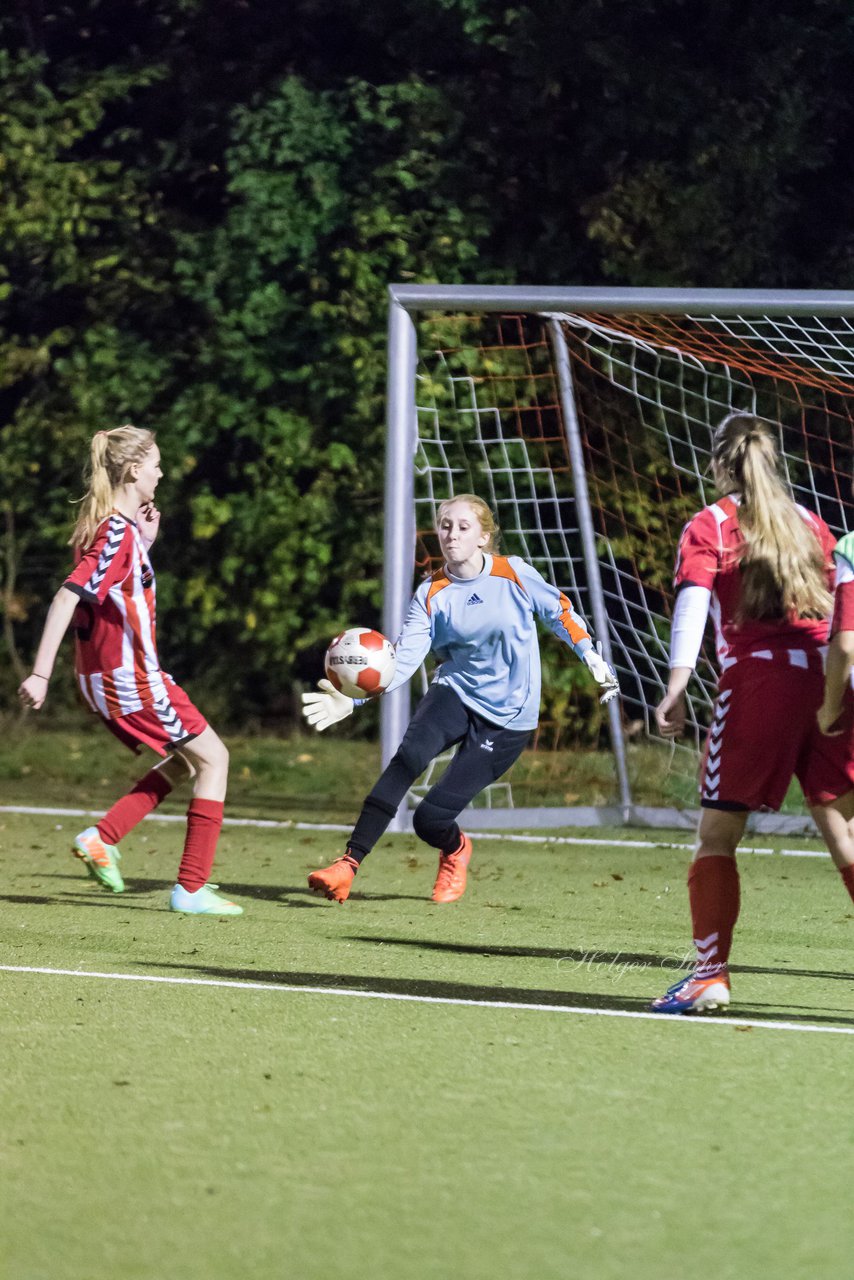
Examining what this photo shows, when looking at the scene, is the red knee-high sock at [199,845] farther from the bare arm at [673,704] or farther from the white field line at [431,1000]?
the bare arm at [673,704]

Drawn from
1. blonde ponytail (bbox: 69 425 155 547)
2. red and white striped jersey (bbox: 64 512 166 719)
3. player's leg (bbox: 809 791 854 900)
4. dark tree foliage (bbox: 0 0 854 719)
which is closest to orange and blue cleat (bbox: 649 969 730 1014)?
player's leg (bbox: 809 791 854 900)

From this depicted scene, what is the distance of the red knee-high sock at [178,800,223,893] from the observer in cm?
683

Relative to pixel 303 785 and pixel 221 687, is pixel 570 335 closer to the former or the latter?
pixel 303 785

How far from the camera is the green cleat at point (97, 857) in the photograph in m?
7.11

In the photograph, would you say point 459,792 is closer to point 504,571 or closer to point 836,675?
point 504,571

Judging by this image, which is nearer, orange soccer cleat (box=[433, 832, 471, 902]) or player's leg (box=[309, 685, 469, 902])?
player's leg (box=[309, 685, 469, 902])

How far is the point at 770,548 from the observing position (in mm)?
4898

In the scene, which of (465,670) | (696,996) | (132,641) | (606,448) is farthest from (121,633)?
(606,448)

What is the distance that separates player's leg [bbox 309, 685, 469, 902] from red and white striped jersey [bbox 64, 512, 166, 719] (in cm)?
86

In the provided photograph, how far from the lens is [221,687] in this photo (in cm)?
1459

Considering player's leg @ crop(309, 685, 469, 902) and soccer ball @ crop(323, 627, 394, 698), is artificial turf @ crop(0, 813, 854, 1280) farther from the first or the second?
soccer ball @ crop(323, 627, 394, 698)

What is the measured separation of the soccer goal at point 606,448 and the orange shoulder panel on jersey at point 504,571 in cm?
193

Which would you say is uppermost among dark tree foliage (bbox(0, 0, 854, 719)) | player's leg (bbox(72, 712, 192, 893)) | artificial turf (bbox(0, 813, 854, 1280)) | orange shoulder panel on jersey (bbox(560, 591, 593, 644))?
dark tree foliage (bbox(0, 0, 854, 719))

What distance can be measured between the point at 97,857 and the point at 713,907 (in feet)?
9.52
